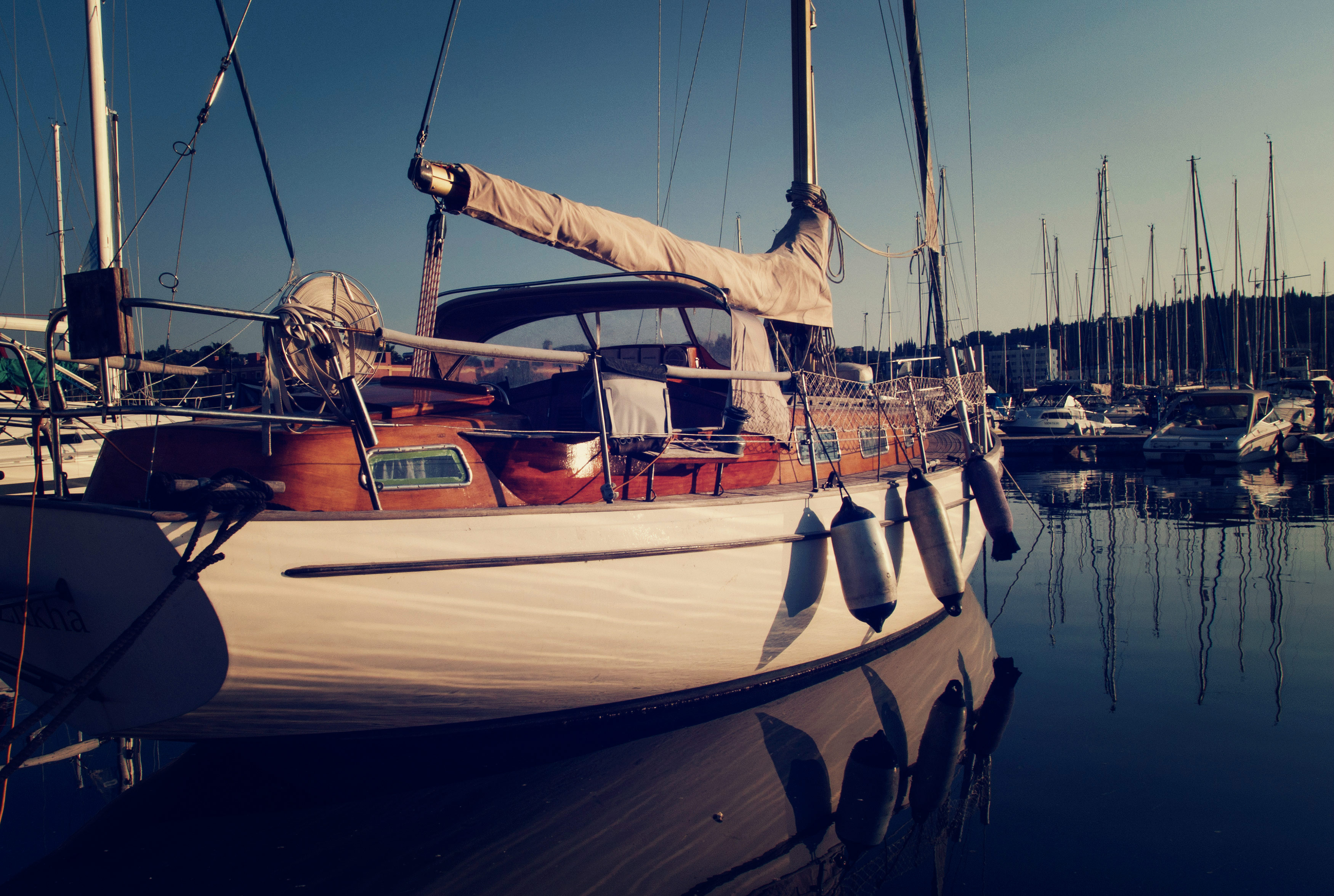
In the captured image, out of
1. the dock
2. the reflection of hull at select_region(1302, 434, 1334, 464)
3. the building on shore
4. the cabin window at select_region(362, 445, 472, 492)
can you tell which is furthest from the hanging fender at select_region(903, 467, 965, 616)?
the building on shore

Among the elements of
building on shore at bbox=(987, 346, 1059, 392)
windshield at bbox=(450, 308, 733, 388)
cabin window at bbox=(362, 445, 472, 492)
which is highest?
building on shore at bbox=(987, 346, 1059, 392)

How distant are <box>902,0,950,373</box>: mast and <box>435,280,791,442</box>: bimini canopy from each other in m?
3.04

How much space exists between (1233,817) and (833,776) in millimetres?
1768

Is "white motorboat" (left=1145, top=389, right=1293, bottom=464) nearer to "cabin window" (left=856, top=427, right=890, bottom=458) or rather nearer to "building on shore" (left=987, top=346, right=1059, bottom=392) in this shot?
"cabin window" (left=856, top=427, right=890, bottom=458)

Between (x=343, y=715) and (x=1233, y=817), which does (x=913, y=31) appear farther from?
(x=343, y=715)

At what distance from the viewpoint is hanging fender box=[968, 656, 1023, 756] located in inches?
169

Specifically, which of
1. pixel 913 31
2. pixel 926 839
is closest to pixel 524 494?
pixel 926 839

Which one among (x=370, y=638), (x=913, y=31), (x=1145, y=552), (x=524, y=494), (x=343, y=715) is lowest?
(x=1145, y=552)

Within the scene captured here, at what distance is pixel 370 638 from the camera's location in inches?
133

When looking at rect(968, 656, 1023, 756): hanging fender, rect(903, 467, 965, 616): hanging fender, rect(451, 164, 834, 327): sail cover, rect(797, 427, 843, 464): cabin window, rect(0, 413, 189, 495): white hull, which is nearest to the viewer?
rect(968, 656, 1023, 756): hanging fender

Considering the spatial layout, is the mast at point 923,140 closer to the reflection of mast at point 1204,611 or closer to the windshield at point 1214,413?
the reflection of mast at point 1204,611

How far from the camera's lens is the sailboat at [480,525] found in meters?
3.15

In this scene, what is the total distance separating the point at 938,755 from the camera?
4184mm

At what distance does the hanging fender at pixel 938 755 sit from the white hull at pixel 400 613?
1085 millimetres
